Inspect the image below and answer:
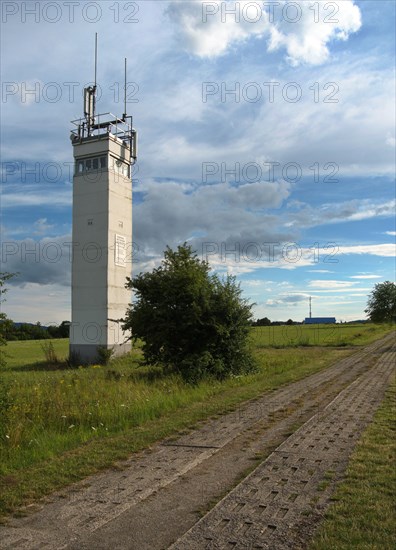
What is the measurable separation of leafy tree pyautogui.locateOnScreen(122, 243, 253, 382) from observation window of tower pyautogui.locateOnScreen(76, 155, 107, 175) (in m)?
15.8

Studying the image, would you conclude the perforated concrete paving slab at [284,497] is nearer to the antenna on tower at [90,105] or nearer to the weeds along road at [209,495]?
the weeds along road at [209,495]

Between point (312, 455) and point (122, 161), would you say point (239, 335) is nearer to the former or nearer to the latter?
point (312, 455)

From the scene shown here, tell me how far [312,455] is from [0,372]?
5551 millimetres

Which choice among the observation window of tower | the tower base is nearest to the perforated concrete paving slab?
the tower base

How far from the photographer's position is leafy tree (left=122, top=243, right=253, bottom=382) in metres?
18.2

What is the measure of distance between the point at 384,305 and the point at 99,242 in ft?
196

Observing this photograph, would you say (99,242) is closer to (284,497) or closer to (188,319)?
(188,319)

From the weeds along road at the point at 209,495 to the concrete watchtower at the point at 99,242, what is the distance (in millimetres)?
Result: 23263

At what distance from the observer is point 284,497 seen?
5281mm

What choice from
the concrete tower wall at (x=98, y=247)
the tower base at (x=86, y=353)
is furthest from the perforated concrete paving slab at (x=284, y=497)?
the tower base at (x=86, y=353)

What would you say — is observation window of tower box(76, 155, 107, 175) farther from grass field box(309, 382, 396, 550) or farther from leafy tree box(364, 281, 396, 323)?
leafy tree box(364, 281, 396, 323)

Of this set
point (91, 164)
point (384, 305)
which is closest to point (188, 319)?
point (91, 164)

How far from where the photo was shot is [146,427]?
8977 millimetres

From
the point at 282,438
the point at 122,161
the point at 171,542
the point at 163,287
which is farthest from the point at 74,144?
the point at 171,542
